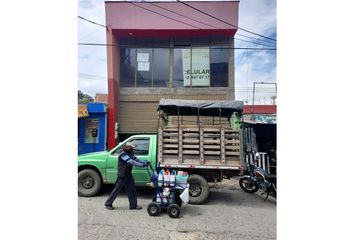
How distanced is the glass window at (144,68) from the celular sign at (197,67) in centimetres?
144

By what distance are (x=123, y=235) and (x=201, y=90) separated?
7.41 metres

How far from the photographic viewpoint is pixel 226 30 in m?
8.80

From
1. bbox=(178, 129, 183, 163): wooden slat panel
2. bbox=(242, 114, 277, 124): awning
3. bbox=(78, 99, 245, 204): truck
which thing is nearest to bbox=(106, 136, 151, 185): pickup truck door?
bbox=(78, 99, 245, 204): truck

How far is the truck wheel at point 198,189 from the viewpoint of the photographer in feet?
15.0

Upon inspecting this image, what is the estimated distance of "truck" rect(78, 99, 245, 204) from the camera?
15.2ft

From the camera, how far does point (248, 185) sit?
5508mm

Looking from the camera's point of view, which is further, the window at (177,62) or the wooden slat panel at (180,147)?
the window at (177,62)

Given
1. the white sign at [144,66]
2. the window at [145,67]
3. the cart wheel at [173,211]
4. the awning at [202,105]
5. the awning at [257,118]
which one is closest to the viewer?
the cart wheel at [173,211]

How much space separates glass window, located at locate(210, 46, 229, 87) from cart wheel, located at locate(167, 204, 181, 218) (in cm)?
676

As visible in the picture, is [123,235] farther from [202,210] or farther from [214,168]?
[214,168]

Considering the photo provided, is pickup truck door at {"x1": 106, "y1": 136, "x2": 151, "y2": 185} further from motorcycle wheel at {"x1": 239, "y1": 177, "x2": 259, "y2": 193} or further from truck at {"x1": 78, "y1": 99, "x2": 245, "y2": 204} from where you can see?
motorcycle wheel at {"x1": 239, "y1": 177, "x2": 259, "y2": 193}

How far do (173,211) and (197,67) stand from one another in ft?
22.7

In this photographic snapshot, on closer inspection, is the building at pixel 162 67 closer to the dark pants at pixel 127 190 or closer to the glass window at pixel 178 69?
the glass window at pixel 178 69

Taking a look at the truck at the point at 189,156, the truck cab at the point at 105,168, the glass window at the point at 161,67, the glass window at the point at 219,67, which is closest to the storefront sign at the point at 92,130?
the glass window at the point at 161,67
